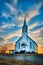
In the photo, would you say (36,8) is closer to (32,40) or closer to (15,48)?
(32,40)

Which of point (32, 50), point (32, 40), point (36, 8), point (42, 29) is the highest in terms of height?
point (36, 8)

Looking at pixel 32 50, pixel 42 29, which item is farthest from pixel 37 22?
pixel 32 50

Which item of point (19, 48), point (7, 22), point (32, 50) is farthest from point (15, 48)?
point (7, 22)

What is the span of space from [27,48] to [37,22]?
3.60 ft

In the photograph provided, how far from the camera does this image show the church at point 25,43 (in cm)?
598

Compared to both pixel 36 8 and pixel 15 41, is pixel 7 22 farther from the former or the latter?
pixel 36 8

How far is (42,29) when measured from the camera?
6.12m

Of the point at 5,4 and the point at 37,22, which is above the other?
the point at 5,4

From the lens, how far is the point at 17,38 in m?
6.20

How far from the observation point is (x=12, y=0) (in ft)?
20.0

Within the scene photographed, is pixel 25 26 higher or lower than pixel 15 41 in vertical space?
higher

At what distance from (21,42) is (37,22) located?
3.31 feet

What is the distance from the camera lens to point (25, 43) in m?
6.05

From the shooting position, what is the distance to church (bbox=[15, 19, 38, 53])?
5.98m
